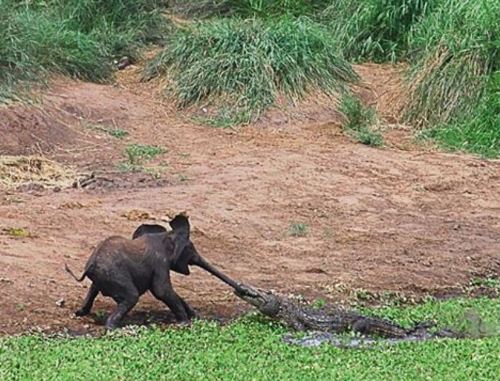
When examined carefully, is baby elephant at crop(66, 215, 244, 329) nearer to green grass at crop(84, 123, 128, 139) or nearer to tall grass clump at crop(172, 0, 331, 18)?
green grass at crop(84, 123, 128, 139)

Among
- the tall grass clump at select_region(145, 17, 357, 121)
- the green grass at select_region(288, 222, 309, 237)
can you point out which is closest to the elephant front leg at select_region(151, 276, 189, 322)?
the green grass at select_region(288, 222, 309, 237)

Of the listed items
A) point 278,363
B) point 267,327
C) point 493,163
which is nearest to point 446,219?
point 493,163

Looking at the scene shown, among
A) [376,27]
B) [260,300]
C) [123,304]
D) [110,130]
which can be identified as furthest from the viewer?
[376,27]

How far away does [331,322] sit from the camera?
6633 mm

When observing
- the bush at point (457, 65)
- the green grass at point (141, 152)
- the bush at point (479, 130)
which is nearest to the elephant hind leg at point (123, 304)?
the green grass at point (141, 152)

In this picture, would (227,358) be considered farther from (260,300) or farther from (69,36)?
(69,36)

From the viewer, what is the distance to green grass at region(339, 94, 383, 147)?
12.7 metres

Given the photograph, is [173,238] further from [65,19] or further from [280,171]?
[65,19]

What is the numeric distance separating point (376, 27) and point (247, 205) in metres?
7.10

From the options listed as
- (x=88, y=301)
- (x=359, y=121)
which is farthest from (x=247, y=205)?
(x=359, y=121)

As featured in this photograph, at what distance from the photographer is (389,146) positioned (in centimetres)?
1272

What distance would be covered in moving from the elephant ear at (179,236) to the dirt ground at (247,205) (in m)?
0.35

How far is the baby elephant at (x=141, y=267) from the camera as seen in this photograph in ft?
21.5

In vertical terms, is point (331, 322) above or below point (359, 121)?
above
